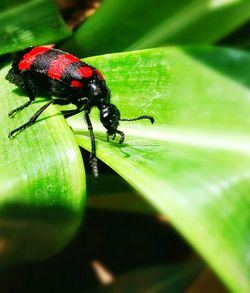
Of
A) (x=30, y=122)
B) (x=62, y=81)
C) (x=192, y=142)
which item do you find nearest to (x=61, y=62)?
(x=62, y=81)

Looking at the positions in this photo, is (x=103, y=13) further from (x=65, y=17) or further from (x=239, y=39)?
(x=239, y=39)

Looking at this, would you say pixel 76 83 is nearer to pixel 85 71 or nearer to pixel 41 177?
pixel 85 71

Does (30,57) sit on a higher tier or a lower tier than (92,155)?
higher

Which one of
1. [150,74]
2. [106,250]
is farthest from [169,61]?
[106,250]

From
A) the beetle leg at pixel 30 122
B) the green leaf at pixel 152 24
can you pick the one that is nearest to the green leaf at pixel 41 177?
the beetle leg at pixel 30 122

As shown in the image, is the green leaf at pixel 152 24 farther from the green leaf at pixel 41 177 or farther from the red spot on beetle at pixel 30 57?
the green leaf at pixel 41 177
